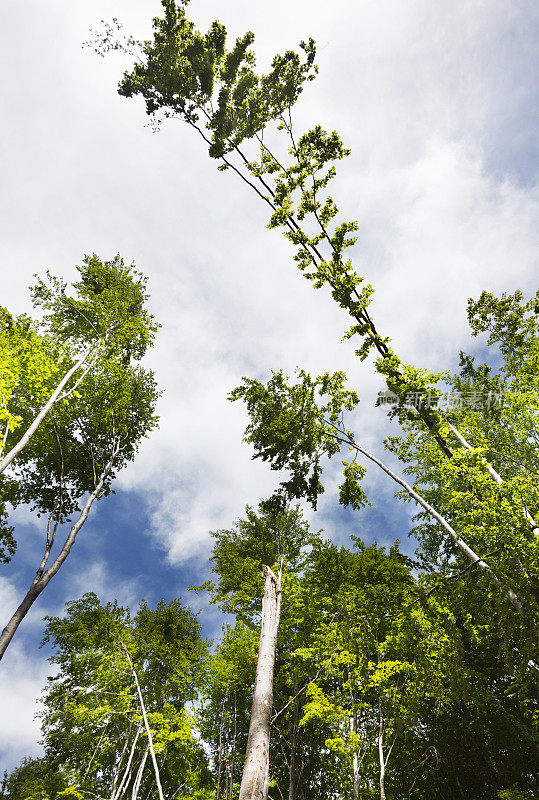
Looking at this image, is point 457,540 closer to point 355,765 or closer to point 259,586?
point 355,765

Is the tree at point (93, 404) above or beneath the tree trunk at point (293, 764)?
above

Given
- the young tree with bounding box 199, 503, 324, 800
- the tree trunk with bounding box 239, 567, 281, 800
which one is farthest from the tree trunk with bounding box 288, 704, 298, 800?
the tree trunk with bounding box 239, 567, 281, 800

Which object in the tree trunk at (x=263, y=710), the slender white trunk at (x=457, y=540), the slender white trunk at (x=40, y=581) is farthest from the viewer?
the slender white trunk at (x=40, y=581)

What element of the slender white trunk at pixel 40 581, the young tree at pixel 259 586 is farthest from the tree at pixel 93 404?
the young tree at pixel 259 586

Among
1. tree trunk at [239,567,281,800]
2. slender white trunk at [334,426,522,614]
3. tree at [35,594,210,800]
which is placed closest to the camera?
tree trunk at [239,567,281,800]

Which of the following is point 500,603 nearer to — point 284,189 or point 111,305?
point 284,189

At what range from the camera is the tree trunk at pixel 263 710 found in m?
4.62

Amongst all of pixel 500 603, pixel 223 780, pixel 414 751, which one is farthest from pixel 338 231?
pixel 223 780

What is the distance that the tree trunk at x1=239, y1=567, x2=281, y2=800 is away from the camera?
15.2 ft

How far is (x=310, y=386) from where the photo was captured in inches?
329

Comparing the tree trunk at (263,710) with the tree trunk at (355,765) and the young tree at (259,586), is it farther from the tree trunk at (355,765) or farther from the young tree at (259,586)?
the tree trunk at (355,765)

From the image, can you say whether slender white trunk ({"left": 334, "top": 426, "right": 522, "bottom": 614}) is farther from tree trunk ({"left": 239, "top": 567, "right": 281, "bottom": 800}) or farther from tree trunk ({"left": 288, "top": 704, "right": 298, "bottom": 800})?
tree trunk ({"left": 288, "top": 704, "right": 298, "bottom": 800})

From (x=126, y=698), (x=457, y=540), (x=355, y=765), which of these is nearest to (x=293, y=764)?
(x=355, y=765)

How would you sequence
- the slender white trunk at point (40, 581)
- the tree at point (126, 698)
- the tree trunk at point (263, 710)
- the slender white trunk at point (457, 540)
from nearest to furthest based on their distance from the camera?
the tree trunk at point (263, 710) → the slender white trunk at point (457, 540) → the slender white trunk at point (40, 581) → the tree at point (126, 698)
